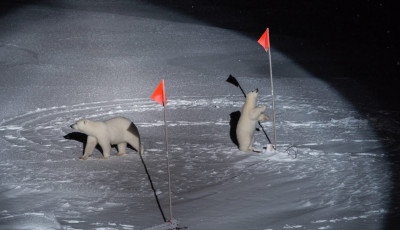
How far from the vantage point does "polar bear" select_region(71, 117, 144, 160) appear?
6.71m

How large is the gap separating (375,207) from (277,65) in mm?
6685

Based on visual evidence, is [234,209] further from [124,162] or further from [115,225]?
[124,162]

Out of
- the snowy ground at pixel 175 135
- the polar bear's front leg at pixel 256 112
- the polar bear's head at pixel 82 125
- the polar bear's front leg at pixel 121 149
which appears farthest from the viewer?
the polar bear's front leg at pixel 121 149

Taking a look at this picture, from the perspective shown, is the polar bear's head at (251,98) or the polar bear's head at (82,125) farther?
the polar bear's head at (251,98)

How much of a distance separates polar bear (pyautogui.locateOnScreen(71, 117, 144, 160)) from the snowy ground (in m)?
0.17

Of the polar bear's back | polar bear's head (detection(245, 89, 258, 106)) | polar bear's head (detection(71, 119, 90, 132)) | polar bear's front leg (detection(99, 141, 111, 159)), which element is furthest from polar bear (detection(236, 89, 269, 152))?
polar bear's head (detection(71, 119, 90, 132))

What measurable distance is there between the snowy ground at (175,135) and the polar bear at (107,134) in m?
0.17


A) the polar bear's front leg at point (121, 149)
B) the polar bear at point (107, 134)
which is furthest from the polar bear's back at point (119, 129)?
the polar bear's front leg at point (121, 149)

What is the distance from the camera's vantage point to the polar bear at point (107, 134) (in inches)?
264

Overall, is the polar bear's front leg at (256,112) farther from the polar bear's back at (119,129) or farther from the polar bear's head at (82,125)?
the polar bear's head at (82,125)

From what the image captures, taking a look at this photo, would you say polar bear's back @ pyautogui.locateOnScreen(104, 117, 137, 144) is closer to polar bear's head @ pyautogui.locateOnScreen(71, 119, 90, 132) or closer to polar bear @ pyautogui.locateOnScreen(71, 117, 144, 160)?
polar bear @ pyautogui.locateOnScreen(71, 117, 144, 160)

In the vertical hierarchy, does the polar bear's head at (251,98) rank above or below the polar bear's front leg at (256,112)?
above

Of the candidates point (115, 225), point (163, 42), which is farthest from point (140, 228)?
point (163, 42)

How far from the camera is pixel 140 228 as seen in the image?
4770mm
